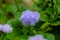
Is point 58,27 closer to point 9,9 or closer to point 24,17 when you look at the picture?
point 24,17

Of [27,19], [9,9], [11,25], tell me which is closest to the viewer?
[27,19]

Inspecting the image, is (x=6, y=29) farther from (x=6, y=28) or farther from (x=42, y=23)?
(x=42, y=23)

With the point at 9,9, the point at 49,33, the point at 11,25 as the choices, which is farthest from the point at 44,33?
the point at 9,9

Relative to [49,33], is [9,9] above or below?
above

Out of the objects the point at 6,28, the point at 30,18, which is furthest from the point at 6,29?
the point at 30,18

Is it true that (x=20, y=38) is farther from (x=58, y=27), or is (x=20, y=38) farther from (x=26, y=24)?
(x=58, y=27)

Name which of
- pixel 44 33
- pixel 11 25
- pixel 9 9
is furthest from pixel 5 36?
pixel 9 9

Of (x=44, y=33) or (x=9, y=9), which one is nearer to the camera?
(x=44, y=33)

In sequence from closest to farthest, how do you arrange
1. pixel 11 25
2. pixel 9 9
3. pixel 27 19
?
pixel 27 19, pixel 11 25, pixel 9 9

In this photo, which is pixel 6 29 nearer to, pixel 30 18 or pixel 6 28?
pixel 6 28
